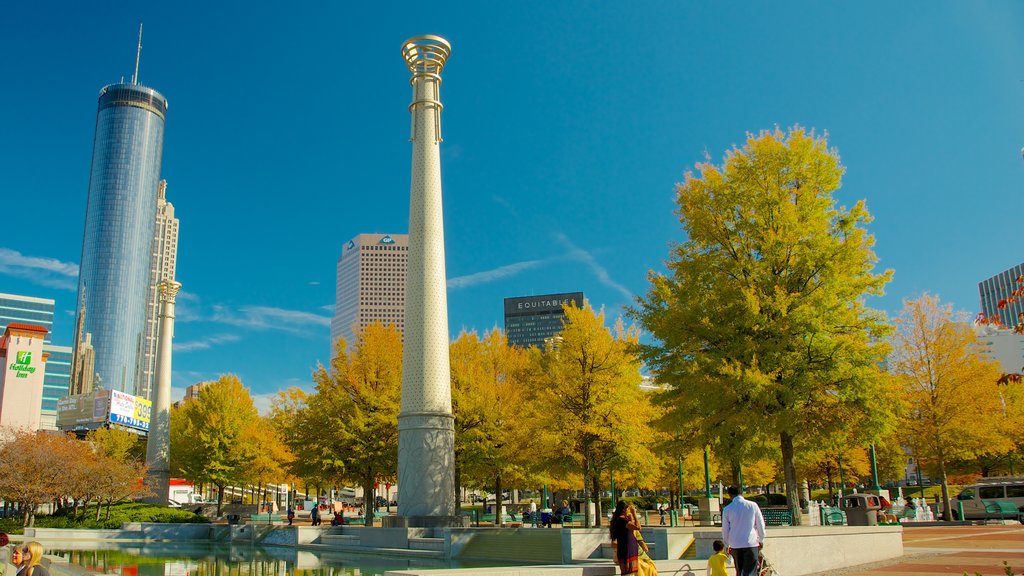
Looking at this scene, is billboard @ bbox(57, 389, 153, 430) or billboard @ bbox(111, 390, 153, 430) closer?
billboard @ bbox(111, 390, 153, 430)

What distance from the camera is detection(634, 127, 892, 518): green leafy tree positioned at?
1922cm

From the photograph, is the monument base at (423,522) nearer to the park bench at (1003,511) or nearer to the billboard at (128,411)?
the park bench at (1003,511)

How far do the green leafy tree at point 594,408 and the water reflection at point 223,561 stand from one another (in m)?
6.63

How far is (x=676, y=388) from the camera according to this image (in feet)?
71.6

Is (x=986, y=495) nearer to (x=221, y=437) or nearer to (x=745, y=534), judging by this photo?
(x=745, y=534)

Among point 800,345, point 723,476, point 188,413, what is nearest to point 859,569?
point 800,345

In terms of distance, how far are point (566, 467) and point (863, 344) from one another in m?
13.3

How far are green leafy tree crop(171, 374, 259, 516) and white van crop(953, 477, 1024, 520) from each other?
137ft

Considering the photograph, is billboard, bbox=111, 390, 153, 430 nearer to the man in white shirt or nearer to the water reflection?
the water reflection

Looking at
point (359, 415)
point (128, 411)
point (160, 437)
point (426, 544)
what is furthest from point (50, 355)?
point (426, 544)

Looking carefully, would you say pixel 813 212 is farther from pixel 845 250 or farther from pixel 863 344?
pixel 863 344

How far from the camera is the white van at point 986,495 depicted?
36.4m

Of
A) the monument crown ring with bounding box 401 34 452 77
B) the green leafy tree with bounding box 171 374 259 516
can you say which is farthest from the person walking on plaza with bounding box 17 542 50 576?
the green leafy tree with bounding box 171 374 259 516

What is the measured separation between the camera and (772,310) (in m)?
19.8
